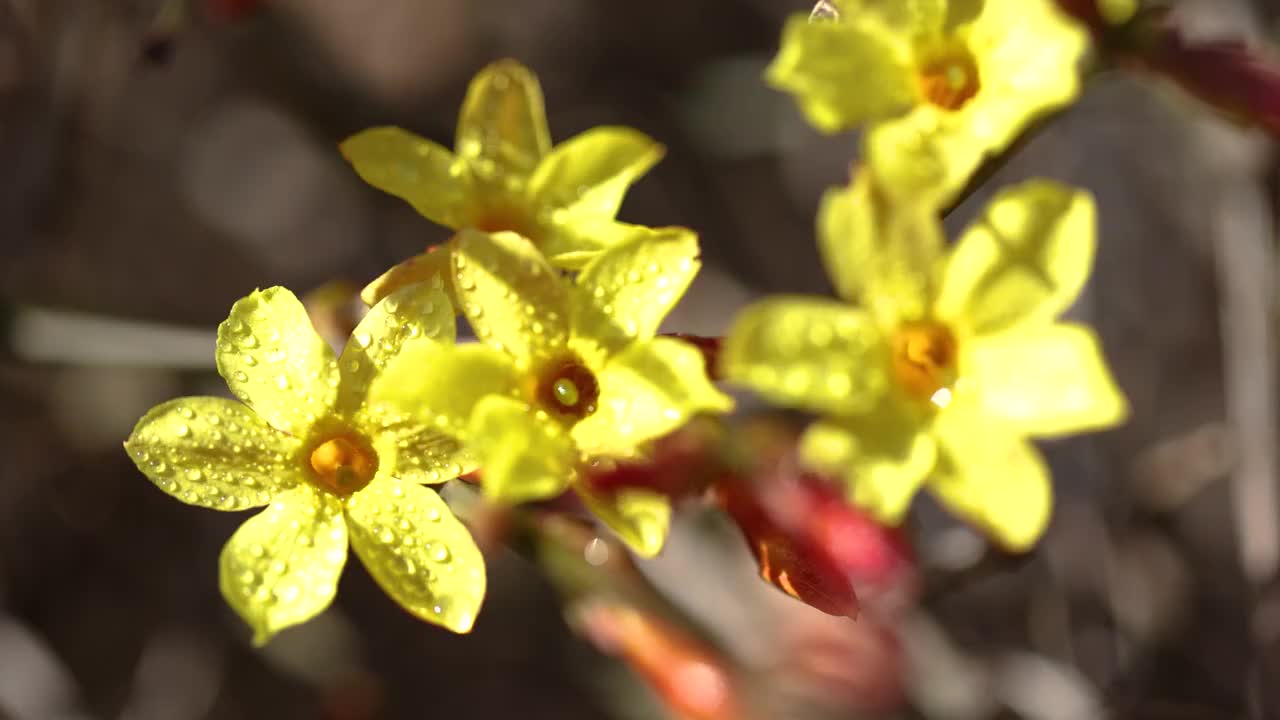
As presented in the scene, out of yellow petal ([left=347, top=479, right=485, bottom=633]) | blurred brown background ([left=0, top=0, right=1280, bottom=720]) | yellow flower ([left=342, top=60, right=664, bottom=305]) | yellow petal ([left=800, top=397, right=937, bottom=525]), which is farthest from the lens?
blurred brown background ([left=0, top=0, right=1280, bottom=720])

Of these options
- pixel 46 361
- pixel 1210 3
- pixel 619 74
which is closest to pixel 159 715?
pixel 46 361

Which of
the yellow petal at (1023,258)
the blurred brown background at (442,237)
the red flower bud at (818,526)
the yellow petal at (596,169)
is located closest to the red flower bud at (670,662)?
the red flower bud at (818,526)

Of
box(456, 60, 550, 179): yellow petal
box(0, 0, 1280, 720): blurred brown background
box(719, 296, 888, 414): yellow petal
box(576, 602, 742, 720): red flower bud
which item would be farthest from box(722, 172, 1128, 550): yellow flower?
box(0, 0, 1280, 720): blurred brown background

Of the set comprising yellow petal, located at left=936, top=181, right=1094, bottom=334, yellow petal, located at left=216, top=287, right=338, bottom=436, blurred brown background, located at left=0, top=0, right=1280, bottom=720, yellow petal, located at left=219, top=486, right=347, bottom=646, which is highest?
yellow petal, located at left=936, top=181, right=1094, bottom=334

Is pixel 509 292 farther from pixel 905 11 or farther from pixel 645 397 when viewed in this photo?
pixel 905 11

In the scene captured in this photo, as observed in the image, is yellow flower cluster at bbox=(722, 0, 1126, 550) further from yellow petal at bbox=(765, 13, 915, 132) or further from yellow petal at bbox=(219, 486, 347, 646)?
yellow petal at bbox=(219, 486, 347, 646)

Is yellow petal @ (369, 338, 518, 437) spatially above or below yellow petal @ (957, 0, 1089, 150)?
below

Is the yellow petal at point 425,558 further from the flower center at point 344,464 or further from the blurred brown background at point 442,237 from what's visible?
the blurred brown background at point 442,237
